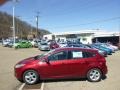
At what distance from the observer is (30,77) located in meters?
11.1

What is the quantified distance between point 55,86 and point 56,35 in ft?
275

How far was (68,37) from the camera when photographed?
8606cm

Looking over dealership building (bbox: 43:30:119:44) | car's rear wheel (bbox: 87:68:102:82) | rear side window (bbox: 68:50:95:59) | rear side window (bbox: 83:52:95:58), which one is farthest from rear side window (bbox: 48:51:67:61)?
dealership building (bbox: 43:30:119:44)

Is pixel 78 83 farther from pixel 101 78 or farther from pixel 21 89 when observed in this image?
pixel 21 89

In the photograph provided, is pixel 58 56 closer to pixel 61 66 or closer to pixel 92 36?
pixel 61 66

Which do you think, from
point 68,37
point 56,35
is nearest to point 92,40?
point 68,37

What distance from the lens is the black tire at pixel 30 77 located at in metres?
11.1

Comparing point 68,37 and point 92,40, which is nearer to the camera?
point 92,40

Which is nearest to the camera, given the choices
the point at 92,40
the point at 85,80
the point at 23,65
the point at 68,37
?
the point at 23,65

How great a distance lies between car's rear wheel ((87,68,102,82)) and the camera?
11.6 metres

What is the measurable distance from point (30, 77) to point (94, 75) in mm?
2849

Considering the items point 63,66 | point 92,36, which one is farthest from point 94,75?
point 92,36

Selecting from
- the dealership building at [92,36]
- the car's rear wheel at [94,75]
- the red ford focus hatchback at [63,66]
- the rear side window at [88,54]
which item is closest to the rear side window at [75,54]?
the red ford focus hatchback at [63,66]

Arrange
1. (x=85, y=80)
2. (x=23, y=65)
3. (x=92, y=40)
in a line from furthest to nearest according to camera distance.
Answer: (x=92, y=40) < (x=85, y=80) < (x=23, y=65)
